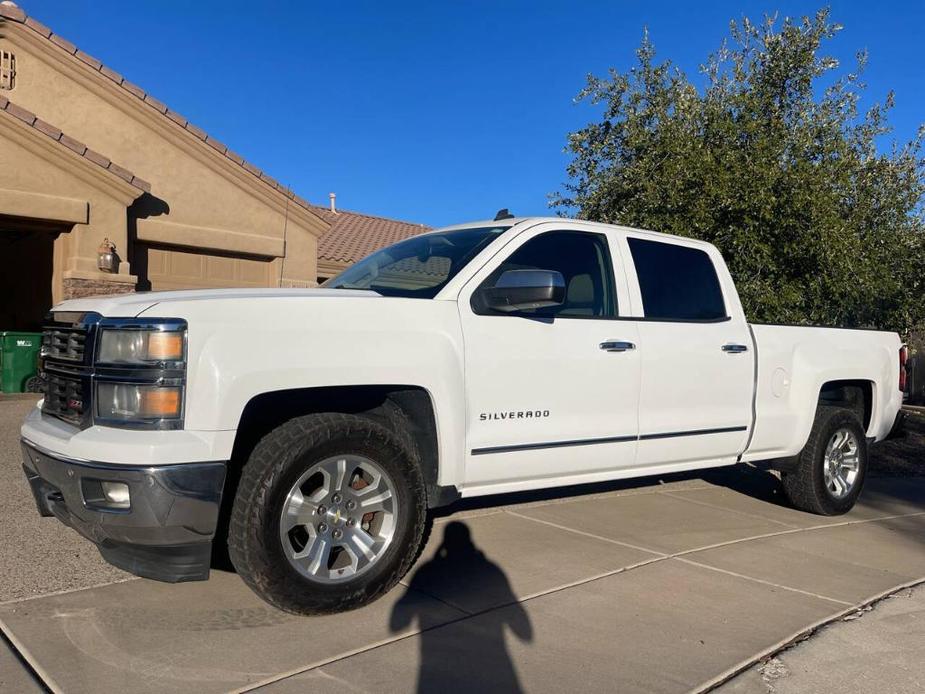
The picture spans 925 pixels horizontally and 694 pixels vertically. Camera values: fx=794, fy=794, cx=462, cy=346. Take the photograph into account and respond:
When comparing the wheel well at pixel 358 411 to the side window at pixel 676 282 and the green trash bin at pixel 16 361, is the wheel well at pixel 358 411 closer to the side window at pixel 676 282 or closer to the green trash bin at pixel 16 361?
the side window at pixel 676 282

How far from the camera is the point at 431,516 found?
225 inches

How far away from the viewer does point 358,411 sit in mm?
4180

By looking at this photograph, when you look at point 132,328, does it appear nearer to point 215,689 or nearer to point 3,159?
point 215,689

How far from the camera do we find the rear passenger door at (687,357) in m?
5.00

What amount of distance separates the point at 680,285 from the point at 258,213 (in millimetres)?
10530

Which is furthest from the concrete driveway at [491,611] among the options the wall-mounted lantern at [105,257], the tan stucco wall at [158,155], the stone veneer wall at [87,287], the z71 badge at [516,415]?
the tan stucco wall at [158,155]

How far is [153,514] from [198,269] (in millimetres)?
11234

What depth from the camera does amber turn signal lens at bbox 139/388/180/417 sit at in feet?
10.7

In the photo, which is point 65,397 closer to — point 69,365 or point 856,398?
point 69,365

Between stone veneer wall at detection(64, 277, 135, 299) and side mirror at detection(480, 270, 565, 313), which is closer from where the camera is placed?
side mirror at detection(480, 270, 565, 313)

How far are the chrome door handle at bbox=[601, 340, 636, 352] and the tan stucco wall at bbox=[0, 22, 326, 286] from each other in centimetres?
1020

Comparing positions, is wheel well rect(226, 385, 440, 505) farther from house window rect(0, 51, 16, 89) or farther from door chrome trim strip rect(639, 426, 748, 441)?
house window rect(0, 51, 16, 89)

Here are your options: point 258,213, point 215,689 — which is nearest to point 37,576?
point 215,689

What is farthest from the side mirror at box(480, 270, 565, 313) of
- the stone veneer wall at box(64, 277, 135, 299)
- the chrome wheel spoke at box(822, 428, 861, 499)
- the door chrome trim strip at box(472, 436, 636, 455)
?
the stone veneer wall at box(64, 277, 135, 299)
